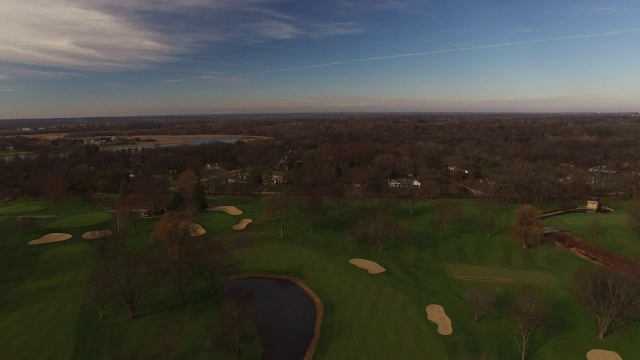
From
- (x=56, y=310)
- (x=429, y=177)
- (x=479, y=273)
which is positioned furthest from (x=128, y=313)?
(x=429, y=177)

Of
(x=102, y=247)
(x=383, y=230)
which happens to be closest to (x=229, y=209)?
(x=102, y=247)

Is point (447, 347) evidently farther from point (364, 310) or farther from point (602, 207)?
point (602, 207)

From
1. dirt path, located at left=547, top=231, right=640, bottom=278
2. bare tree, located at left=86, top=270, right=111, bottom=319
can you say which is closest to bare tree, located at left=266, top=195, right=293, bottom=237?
bare tree, located at left=86, top=270, right=111, bottom=319

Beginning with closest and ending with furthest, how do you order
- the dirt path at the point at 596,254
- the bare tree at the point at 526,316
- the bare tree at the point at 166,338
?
→ 1. the bare tree at the point at 166,338
2. the bare tree at the point at 526,316
3. the dirt path at the point at 596,254

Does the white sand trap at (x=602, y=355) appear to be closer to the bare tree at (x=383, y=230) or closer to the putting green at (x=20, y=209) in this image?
the bare tree at (x=383, y=230)

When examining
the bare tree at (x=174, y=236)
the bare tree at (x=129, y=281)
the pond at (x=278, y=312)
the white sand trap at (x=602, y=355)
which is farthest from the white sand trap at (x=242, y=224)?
the white sand trap at (x=602, y=355)

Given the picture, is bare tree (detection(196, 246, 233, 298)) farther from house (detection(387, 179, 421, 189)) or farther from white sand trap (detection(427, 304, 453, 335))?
house (detection(387, 179, 421, 189))
